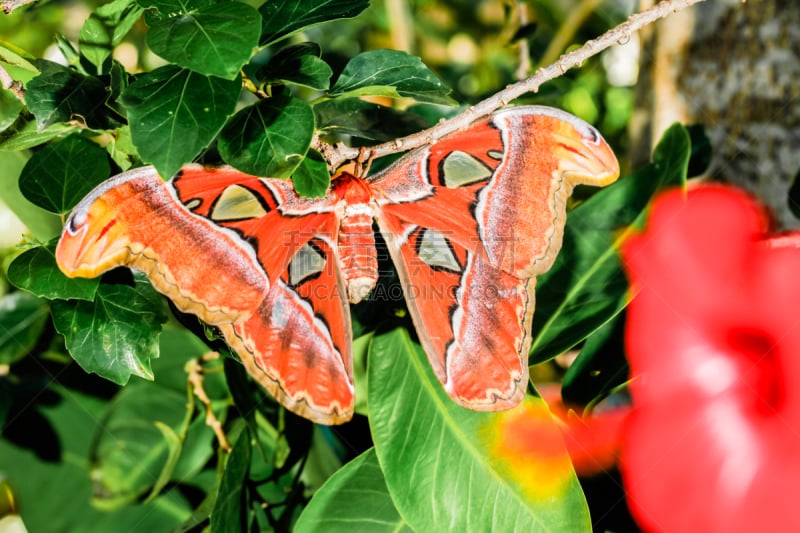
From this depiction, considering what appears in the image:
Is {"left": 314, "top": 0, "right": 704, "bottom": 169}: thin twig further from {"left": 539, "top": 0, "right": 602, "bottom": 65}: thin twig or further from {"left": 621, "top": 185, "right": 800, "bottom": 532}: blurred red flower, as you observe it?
{"left": 539, "top": 0, "right": 602, "bottom": 65}: thin twig

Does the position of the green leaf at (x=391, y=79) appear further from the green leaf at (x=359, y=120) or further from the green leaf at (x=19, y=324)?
the green leaf at (x=19, y=324)

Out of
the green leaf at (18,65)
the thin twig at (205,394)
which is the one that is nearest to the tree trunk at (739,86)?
the thin twig at (205,394)

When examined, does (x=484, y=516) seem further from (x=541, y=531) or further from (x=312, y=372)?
(x=312, y=372)

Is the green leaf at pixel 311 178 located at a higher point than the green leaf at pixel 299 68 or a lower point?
lower

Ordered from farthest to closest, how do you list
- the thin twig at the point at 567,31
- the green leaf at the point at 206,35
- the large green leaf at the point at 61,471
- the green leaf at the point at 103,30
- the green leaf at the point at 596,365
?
1. the thin twig at the point at 567,31
2. the large green leaf at the point at 61,471
3. the green leaf at the point at 596,365
4. the green leaf at the point at 103,30
5. the green leaf at the point at 206,35

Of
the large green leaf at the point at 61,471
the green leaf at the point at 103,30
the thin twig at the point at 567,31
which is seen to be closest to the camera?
the green leaf at the point at 103,30

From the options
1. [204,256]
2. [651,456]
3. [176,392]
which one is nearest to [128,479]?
[176,392]

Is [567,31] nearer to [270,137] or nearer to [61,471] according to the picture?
[270,137]
